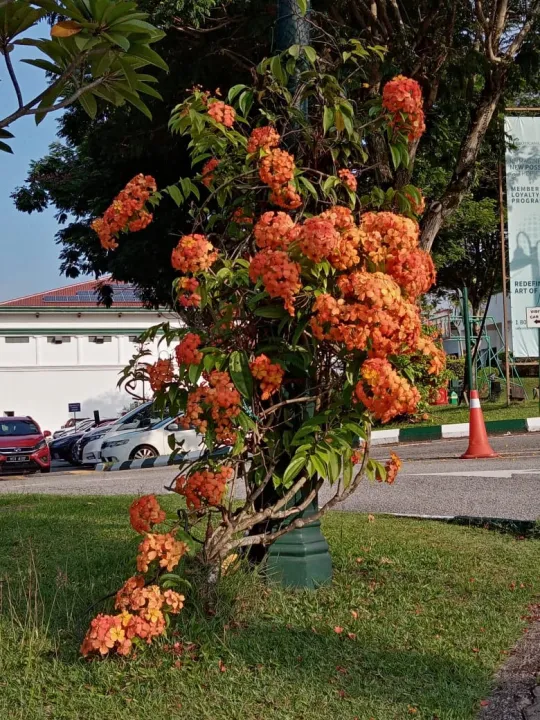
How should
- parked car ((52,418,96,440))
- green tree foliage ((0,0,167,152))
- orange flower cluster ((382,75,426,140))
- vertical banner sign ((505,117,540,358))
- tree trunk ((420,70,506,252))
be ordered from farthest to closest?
parked car ((52,418,96,440)) < vertical banner sign ((505,117,540,358)) < tree trunk ((420,70,506,252)) < orange flower cluster ((382,75,426,140)) < green tree foliage ((0,0,167,152))

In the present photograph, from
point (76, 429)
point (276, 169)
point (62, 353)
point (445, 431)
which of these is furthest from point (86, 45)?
point (62, 353)

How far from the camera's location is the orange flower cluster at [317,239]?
11.7 ft

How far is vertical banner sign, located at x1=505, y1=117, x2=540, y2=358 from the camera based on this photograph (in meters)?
17.9

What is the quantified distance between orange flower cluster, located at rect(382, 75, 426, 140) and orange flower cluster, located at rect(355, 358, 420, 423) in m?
1.51

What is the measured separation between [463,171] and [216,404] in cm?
494

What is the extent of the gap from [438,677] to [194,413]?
4.83 ft

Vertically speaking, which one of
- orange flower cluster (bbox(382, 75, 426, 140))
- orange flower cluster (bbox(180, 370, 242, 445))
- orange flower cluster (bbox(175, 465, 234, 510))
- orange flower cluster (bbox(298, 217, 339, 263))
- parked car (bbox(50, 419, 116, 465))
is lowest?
parked car (bbox(50, 419, 116, 465))

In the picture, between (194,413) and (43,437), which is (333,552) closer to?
(194,413)

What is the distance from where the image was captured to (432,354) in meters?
3.99

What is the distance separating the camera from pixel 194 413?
378 cm

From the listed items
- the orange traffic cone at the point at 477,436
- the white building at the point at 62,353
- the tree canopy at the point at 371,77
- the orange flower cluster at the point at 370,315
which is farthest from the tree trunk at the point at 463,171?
the white building at the point at 62,353

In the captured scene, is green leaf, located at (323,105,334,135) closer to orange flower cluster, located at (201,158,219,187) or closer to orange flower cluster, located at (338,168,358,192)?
orange flower cluster, located at (338,168,358,192)

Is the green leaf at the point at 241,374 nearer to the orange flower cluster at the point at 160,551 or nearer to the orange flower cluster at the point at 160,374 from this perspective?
the orange flower cluster at the point at 160,374

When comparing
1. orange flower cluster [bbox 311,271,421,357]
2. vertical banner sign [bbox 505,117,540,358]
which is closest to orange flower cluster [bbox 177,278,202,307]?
orange flower cluster [bbox 311,271,421,357]
